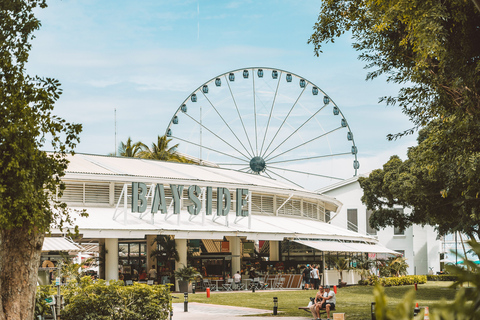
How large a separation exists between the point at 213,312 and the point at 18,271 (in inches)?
488

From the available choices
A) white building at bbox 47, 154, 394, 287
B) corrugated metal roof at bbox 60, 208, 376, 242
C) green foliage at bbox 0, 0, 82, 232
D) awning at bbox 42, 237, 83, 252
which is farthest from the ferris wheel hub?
green foliage at bbox 0, 0, 82, 232

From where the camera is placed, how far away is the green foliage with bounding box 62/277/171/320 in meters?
14.5

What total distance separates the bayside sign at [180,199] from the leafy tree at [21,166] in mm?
20286

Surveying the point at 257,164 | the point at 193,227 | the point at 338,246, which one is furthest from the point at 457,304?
the point at 257,164

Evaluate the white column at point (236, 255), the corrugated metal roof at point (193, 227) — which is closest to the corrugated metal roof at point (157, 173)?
the corrugated metal roof at point (193, 227)

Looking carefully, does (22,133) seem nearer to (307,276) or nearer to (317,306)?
(317,306)

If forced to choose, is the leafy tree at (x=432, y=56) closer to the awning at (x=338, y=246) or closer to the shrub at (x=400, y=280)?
the awning at (x=338, y=246)

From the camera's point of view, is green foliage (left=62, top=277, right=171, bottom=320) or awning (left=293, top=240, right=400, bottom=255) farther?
awning (left=293, top=240, right=400, bottom=255)

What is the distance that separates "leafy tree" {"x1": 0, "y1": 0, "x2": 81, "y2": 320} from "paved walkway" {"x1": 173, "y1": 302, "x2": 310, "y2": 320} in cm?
990

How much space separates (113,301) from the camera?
14.9 metres

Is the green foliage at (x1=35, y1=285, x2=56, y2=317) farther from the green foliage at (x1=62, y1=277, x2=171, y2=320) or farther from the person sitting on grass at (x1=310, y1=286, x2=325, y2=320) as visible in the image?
the person sitting on grass at (x1=310, y1=286, x2=325, y2=320)

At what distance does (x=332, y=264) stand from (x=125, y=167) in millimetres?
14656

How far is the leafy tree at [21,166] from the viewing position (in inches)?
366

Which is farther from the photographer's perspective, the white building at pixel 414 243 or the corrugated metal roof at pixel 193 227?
the white building at pixel 414 243
